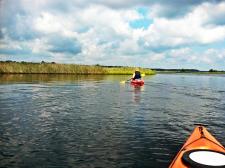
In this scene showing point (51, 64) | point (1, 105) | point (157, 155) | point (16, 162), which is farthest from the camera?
point (51, 64)

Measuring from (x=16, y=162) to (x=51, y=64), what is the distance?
8938cm

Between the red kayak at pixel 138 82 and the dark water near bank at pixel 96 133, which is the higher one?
the red kayak at pixel 138 82

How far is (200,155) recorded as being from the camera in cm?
999

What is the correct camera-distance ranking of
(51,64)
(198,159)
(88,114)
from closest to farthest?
(198,159) < (88,114) < (51,64)

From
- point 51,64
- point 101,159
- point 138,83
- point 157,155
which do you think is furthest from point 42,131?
point 51,64

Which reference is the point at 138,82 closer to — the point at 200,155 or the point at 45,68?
the point at 200,155

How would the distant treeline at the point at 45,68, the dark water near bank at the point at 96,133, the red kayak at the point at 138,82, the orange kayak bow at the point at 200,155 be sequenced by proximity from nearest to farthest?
the orange kayak bow at the point at 200,155 → the dark water near bank at the point at 96,133 → the red kayak at the point at 138,82 → the distant treeline at the point at 45,68

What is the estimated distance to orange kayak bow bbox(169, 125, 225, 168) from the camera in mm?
9281

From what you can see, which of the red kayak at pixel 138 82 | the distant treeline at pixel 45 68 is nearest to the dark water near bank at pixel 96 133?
the red kayak at pixel 138 82

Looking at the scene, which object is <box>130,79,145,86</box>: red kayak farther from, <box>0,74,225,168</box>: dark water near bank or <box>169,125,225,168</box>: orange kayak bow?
<box>169,125,225,168</box>: orange kayak bow

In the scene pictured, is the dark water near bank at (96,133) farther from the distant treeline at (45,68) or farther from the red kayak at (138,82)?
the distant treeline at (45,68)

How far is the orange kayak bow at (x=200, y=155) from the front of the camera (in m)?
9.28

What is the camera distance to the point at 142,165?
12719mm

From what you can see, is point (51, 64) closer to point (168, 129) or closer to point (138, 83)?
point (138, 83)
